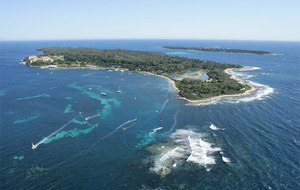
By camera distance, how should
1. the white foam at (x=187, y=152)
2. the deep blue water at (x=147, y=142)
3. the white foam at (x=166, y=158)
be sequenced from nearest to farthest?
the deep blue water at (x=147, y=142) < the white foam at (x=166, y=158) < the white foam at (x=187, y=152)

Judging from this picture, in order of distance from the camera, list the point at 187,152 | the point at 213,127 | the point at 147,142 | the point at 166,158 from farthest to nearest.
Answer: the point at 213,127
the point at 147,142
the point at 187,152
the point at 166,158

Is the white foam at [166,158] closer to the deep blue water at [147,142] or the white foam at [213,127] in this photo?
the deep blue water at [147,142]

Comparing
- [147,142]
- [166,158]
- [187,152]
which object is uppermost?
[187,152]

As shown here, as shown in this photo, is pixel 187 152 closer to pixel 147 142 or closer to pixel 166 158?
pixel 166 158

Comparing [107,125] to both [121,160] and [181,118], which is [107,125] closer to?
[121,160]

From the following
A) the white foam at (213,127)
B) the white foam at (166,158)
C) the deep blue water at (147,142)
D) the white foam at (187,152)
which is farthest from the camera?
the white foam at (213,127)

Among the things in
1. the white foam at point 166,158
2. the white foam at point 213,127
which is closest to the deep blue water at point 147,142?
the white foam at point 166,158

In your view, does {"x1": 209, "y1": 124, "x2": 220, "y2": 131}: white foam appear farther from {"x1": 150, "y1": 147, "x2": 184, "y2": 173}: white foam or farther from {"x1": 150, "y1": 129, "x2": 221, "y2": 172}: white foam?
{"x1": 150, "y1": 147, "x2": 184, "y2": 173}: white foam

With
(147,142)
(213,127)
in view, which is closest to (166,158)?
(147,142)

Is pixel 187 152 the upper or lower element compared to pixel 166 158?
upper
